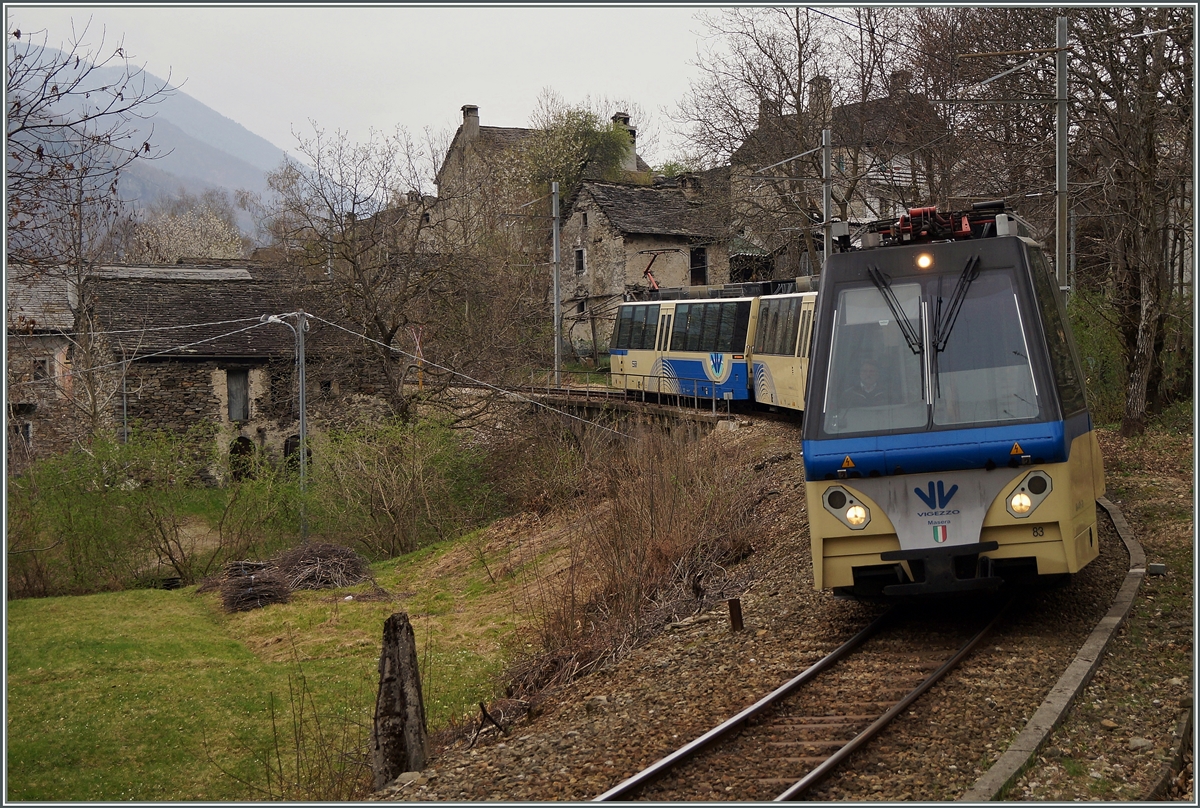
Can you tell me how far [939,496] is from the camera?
27.4ft

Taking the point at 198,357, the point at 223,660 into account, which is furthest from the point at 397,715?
the point at 198,357

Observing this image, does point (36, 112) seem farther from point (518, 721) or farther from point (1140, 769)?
point (1140, 769)

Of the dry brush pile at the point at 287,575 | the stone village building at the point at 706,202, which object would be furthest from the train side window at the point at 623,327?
the dry brush pile at the point at 287,575

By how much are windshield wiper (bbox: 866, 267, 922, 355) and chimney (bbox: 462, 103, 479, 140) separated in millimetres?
61078

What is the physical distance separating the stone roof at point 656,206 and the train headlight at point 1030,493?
4365 cm

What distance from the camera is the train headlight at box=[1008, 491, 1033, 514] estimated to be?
320 inches

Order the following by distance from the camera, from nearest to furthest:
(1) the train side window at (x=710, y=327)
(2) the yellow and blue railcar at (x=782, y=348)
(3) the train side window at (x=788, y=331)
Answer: (2) the yellow and blue railcar at (x=782, y=348), (3) the train side window at (x=788, y=331), (1) the train side window at (x=710, y=327)

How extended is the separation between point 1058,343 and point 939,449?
62.7 inches

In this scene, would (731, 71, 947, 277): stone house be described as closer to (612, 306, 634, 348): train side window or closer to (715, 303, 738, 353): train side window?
(612, 306, 634, 348): train side window

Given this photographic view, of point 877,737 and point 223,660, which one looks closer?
point 877,737

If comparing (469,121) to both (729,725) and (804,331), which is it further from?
(729,725)

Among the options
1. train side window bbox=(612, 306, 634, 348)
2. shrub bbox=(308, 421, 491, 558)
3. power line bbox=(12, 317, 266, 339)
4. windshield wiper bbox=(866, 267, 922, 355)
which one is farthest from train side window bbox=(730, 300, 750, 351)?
power line bbox=(12, 317, 266, 339)

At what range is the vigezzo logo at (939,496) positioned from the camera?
8320 millimetres

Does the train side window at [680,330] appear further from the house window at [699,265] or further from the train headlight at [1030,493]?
the house window at [699,265]
